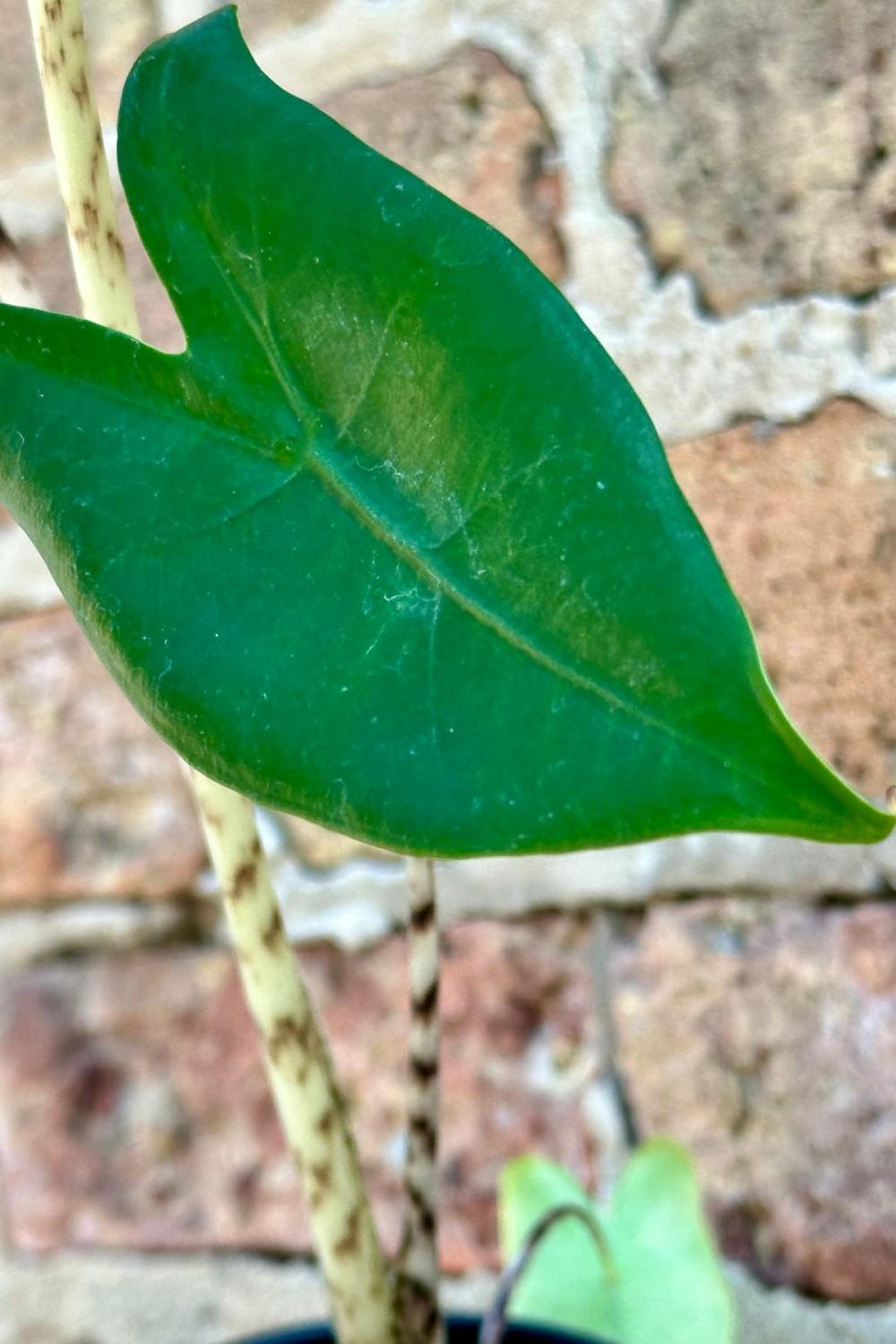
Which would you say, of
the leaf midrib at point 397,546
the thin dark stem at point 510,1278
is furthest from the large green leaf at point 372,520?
the thin dark stem at point 510,1278

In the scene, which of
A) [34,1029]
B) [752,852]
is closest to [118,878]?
[34,1029]

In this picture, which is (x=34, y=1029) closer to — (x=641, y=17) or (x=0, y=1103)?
(x=0, y=1103)

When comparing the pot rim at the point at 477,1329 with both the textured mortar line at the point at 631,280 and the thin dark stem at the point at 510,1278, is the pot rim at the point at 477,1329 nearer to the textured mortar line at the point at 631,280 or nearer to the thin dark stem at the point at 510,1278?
the thin dark stem at the point at 510,1278

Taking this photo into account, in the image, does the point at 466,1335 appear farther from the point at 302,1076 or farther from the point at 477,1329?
the point at 302,1076

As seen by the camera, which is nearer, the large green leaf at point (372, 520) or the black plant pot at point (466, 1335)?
the large green leaf at point (372, 520)

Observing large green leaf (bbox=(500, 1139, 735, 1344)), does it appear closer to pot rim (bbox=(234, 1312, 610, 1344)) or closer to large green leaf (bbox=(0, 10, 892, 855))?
pot rim (bbox=(234, 1312, 610, 1344))

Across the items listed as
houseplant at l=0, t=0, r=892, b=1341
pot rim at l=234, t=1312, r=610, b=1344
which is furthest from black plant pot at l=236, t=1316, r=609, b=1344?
houseplant at l=0, t=0, r=892, b=1341

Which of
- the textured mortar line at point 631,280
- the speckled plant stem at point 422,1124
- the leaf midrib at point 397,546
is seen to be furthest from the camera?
the textured mortar line at point 631,280

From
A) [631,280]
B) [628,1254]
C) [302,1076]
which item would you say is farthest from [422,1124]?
[631,280]
